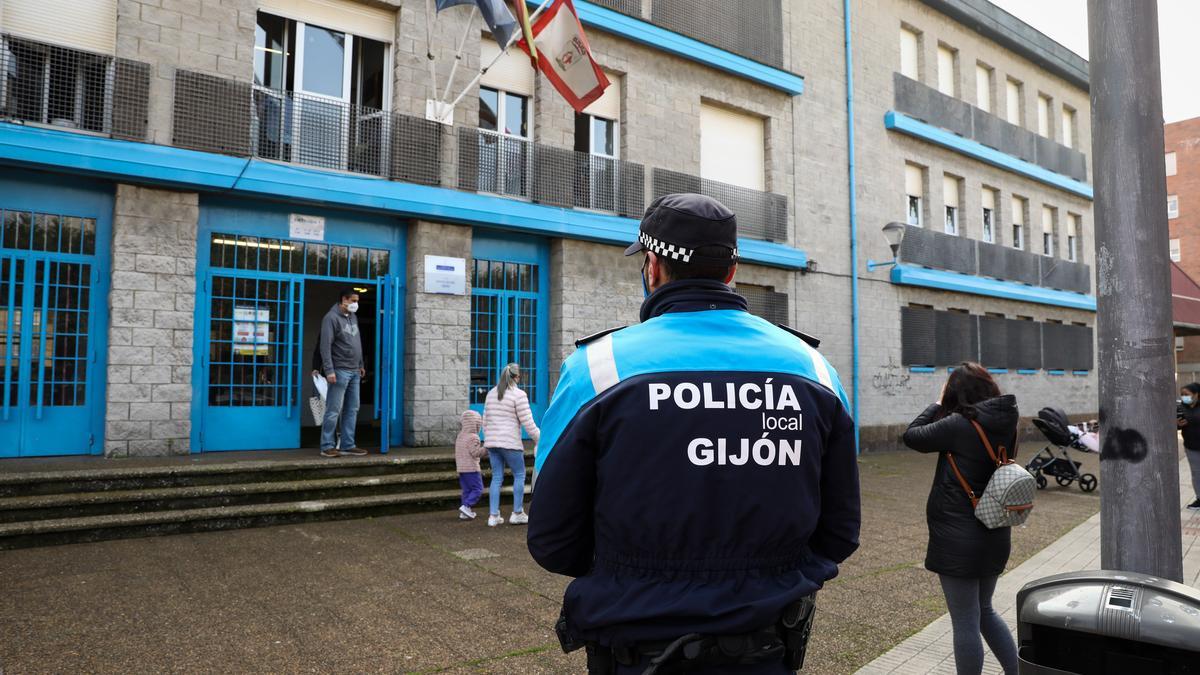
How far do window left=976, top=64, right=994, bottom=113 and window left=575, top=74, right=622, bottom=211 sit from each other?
12.2m

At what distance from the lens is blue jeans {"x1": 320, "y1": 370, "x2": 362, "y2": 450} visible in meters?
9.51

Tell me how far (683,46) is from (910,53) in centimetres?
794

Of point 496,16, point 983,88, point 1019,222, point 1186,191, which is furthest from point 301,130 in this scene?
point 1186,191

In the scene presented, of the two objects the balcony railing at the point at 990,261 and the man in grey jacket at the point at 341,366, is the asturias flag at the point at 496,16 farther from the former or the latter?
the balcony railing at the point at 990,261

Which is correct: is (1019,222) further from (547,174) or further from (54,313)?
(54,313)

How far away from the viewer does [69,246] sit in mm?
8805

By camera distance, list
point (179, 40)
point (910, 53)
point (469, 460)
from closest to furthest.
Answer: point (469, 460) < point (179, 40) < point (910, 53)

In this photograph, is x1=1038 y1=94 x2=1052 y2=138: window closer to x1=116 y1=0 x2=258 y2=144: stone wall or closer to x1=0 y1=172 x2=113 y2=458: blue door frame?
x1=116 y1=0 x2=258 y2=144: stone wall

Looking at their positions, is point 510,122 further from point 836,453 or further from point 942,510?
point 836,453

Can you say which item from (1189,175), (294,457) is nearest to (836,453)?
(294,457)

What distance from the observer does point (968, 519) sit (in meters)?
3.65

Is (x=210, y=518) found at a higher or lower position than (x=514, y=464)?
lower

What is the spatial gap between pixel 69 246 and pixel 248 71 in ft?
9.86

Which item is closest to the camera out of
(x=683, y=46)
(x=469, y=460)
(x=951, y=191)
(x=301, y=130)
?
(x=469, y=460)
